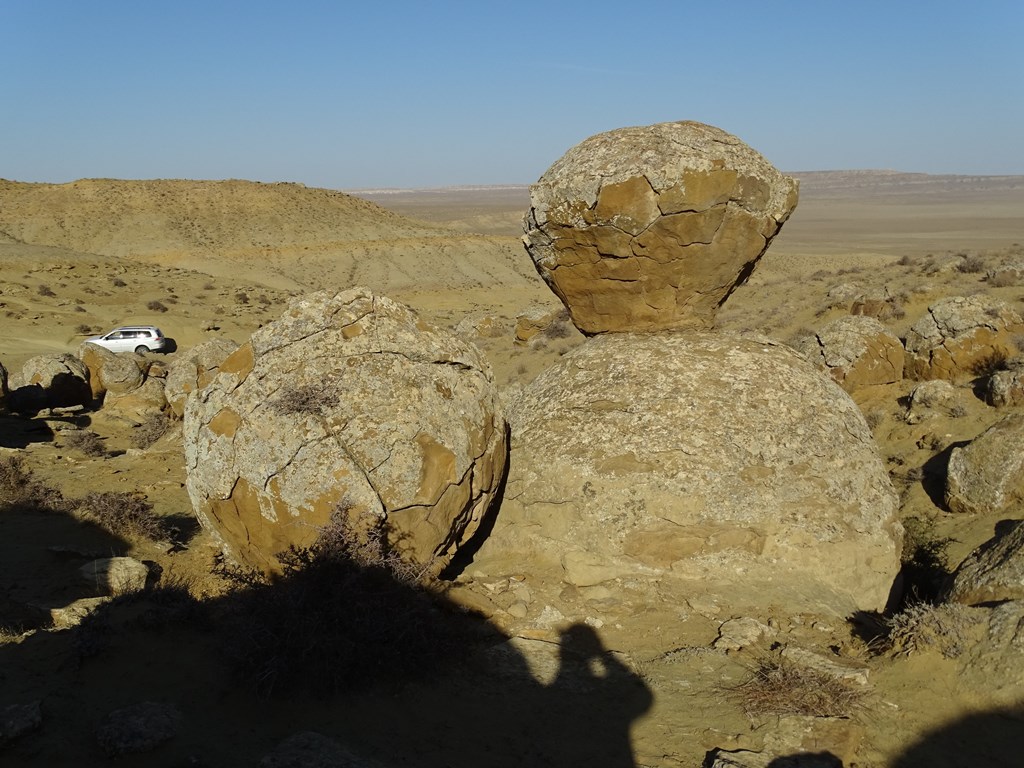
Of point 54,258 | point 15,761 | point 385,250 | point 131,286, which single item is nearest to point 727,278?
point 15,761

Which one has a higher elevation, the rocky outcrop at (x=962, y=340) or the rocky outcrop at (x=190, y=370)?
the rocky outcrop at (x=962, y=340)

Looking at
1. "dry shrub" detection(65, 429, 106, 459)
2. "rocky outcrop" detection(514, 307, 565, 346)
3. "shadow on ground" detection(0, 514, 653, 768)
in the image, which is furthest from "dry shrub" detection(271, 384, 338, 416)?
"rocky outcrop" detection(514, 307, 565, 346)

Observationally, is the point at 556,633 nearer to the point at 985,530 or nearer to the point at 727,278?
the point at 727,278

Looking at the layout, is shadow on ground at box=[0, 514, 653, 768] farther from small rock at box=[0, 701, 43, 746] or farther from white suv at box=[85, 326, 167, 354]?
white suv at box=[85, 326, 167, 354]

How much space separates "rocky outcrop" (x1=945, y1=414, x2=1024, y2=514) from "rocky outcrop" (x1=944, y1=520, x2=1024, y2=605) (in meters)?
3.74

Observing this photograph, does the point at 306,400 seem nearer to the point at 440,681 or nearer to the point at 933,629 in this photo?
the point at 440,681

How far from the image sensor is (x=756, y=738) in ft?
13.0

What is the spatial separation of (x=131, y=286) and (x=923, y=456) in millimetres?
31189

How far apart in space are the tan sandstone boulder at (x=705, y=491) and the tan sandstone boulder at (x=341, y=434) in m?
0.75

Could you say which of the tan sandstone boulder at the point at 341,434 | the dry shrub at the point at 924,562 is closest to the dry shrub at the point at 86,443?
the tan sandstone boulder at the point at 341,434

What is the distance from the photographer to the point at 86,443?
1091 cm

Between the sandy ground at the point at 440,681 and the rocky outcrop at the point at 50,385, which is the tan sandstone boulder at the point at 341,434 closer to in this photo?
the sandy ground at the point at 440,681

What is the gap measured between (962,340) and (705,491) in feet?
29.3

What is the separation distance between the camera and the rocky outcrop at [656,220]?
623 centimetres
